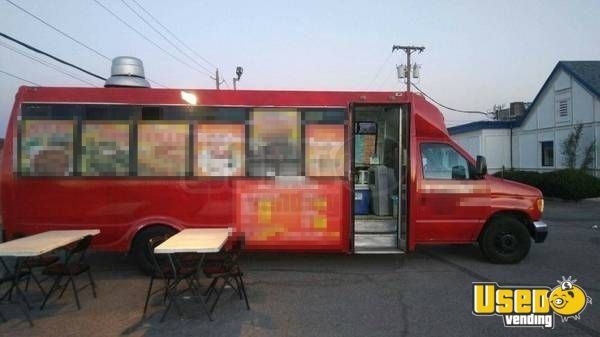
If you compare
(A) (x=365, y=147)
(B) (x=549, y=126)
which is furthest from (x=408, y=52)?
(A) (x=365, y=147)

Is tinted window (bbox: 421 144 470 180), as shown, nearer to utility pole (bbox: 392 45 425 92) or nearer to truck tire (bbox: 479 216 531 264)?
truck tire (bbox: 479 216 531 264)

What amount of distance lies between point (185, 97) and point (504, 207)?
5599 millimetres

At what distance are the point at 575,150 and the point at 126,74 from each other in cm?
2324

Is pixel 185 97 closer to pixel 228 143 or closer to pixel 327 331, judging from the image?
pixel 228 143

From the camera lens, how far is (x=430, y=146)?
7637mm

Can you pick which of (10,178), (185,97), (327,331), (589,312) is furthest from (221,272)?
(589,312)

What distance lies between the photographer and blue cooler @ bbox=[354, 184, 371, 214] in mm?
8555

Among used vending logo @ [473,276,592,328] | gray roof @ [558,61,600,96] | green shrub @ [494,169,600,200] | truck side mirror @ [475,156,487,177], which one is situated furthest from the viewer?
gray roof @ [558,61,600,96]

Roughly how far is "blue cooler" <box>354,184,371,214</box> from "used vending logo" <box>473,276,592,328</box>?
261cm

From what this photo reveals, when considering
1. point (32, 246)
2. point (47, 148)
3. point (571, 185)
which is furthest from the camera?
point (571, 185)

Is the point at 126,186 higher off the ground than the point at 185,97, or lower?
lower

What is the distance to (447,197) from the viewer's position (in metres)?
7.59

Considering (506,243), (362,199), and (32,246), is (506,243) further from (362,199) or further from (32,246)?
(32,246)

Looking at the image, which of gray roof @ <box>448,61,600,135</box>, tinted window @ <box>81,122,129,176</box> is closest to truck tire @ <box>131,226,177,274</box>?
tinted window @ <box>81,122,129,176</box>
